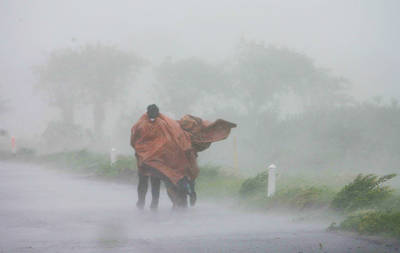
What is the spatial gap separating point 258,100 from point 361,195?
38.7 metres

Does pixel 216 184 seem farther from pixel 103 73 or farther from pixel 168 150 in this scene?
pixel 103 73

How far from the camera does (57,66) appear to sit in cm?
6297

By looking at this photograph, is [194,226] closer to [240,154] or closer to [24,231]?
[24,231]

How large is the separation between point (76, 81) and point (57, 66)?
3.06 meters

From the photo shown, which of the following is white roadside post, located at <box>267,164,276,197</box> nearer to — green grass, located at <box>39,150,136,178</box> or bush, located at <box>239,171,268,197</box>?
bush, located at <box>239,171,268,197</box>

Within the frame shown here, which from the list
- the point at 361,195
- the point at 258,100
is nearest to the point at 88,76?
the point at 258,100

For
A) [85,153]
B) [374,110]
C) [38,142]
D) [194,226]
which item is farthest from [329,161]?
[38,142]

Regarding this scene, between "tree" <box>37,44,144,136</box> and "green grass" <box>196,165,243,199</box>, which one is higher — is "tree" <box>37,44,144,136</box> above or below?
above

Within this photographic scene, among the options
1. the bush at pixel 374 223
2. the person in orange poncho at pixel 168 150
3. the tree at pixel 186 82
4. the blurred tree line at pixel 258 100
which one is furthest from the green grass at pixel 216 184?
the tree at pixel 186 82

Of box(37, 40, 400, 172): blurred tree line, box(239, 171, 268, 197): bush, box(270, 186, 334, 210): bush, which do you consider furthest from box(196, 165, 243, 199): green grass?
box(37, 40, 400, 172): blurred tree line

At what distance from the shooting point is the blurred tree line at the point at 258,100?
1108 inches

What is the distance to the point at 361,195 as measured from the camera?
11234 mm

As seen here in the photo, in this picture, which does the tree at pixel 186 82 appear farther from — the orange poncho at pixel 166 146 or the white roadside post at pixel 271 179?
the orange poncho at pixel 166 146

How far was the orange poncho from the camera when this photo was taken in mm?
12883
